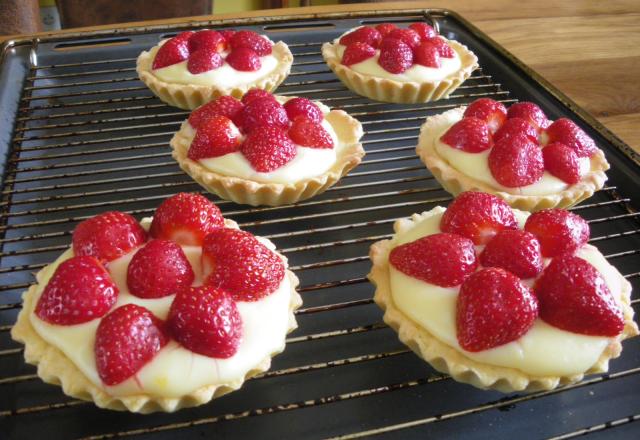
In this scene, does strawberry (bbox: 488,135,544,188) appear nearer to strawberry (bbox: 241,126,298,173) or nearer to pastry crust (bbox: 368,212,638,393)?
pastry crust (bbox: 368,212,638,393)

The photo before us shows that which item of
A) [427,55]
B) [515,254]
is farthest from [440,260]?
[427,55]

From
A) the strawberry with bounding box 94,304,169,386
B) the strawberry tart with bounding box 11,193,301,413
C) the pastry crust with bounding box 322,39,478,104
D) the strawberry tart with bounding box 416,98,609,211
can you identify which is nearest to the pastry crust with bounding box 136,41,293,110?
the pastry crust with bounding box 322,39,478,104

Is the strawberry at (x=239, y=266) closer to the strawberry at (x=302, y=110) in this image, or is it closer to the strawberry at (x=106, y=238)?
the strawberry at (x=106, y=238)

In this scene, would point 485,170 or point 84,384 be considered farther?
point 485,170

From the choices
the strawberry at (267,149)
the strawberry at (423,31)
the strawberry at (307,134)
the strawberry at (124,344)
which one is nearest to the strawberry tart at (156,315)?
the strawberry at (124,344)

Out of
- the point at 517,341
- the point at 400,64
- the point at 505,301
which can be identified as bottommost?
the point at 517,341

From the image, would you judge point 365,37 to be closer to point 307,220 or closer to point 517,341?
point 307,220

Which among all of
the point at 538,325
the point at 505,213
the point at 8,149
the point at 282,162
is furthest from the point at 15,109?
the point at 538,325
